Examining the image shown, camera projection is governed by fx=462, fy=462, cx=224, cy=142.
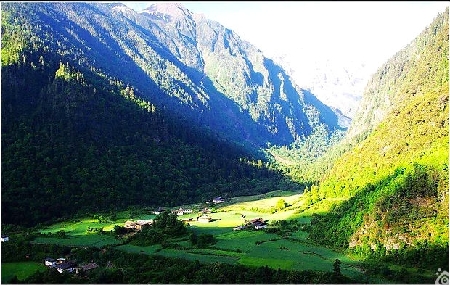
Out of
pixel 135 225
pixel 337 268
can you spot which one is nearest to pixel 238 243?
pixel 337 268

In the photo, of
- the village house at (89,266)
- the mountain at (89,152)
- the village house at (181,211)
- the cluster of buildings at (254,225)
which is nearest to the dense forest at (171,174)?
the mountain at (89,152)

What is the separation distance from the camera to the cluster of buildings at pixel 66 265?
56.7 m

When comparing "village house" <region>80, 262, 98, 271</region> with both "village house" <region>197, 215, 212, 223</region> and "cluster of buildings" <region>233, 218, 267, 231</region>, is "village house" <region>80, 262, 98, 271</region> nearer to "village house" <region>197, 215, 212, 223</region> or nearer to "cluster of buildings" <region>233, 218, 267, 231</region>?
"cluster of buildings" <region>233, 218, 267, 231</region>

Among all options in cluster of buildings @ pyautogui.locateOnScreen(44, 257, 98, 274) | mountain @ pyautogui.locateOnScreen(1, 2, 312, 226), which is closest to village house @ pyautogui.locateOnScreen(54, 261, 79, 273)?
cluster of buildings @ pyautogui.locateOnScreen(44, 257, 98, 274)

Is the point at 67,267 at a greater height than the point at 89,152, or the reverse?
the point at 89,152

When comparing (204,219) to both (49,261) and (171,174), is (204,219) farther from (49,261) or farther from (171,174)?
(171,174)

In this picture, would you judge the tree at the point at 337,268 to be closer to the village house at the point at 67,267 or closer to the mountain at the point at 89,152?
the village house at the point at 67,267

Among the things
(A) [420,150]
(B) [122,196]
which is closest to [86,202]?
(B) [122,196]

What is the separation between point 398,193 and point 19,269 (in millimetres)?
49715

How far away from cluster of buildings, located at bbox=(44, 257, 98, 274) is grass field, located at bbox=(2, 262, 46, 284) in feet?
3.46

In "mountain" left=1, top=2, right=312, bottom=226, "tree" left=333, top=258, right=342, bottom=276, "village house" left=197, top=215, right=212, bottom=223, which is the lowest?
"tree" left=333, top=258, right=342, bottom=276

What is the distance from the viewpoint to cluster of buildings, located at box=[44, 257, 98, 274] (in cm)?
5669

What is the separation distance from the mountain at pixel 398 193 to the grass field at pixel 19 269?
37.9m

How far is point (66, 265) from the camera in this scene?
190 ft
